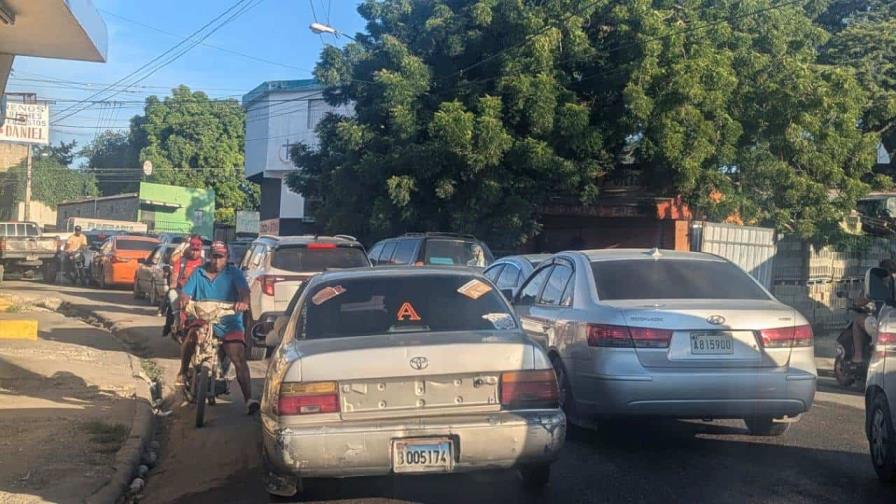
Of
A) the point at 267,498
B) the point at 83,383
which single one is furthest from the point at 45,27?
the point at 267,498

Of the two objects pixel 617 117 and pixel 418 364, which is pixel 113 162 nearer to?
pixel 617 117

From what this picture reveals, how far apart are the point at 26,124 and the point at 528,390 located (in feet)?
81.2

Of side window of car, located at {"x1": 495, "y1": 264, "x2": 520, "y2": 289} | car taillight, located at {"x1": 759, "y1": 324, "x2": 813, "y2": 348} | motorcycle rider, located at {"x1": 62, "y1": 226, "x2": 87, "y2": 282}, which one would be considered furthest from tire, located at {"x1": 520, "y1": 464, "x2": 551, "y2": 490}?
motorcycle rider, located at {"x1": 62, "y1": 226, "x2": 87, "y2": 282}

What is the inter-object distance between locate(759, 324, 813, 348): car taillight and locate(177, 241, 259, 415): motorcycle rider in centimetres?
486

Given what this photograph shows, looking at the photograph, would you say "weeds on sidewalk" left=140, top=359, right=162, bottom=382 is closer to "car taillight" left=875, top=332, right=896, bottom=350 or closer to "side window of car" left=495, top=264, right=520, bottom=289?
"side window of car" left=495, top=264, right=520, bottom=289

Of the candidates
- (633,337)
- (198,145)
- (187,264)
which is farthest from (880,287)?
(198,145)

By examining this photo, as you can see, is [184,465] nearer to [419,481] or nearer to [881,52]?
[419,481]

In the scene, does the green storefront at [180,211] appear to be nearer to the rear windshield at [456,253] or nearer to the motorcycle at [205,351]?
the rear windshield at [456,253]

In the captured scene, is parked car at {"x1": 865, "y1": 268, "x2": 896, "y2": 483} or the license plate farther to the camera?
the license plate

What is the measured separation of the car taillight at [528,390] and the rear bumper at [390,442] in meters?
0.10

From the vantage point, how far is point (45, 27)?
12953mm

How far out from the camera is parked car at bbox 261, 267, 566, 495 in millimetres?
5566

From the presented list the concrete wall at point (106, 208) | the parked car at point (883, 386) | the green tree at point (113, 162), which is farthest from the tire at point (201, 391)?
the green tree at point (113, 162)

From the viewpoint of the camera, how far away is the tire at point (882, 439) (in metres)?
6.62
